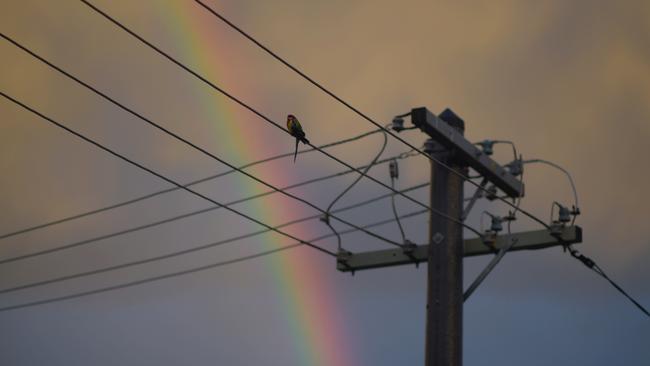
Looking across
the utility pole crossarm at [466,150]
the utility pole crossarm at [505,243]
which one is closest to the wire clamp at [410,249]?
the utility pole crossarm at [505,243]

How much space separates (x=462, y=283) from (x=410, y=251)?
1.05 meters

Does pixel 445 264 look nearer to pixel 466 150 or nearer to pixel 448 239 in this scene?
pixel 448 239

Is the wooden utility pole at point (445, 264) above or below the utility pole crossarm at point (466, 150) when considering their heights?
below

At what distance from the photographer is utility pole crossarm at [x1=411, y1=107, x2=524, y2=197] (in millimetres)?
16953

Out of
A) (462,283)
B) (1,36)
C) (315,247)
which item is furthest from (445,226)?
(1,36)

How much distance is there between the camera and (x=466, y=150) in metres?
17.8

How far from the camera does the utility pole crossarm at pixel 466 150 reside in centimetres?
1695

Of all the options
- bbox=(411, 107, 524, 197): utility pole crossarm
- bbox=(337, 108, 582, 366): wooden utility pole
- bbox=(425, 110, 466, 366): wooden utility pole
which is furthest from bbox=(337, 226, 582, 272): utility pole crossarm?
bbox=(411, 107, 524, 197): utility pole crossarm

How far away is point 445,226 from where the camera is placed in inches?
682

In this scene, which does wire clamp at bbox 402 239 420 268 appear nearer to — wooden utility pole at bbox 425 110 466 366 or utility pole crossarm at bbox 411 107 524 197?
wooden utility pole at bbox 425 110 466 366

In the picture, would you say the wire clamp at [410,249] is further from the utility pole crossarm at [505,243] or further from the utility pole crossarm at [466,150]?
the utility pole crossarm at [466,150]

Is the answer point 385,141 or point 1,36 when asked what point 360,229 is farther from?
point 1,36

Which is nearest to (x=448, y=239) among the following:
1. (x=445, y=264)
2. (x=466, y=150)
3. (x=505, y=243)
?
(x=445, y=264)

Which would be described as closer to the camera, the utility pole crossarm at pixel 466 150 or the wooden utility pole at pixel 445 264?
the wooden utility pole at pixel 445 264
